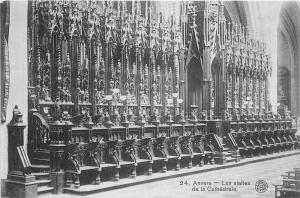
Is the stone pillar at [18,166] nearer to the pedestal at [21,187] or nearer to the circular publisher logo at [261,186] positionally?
the pedestal at [21,187]

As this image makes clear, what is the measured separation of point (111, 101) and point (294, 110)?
19.8 metres

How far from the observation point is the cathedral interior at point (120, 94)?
8203mm

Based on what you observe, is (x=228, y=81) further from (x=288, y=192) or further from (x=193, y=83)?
(x=288, y=192)

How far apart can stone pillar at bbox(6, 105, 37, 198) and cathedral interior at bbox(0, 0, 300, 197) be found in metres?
0.02

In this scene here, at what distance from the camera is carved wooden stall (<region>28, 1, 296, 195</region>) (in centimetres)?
888

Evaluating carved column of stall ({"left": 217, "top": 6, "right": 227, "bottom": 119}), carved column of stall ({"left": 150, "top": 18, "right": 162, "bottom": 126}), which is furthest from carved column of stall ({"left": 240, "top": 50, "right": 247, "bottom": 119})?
carved column of stall ({"left": 150, "top": 18, "right": 162, "bottom": 126})

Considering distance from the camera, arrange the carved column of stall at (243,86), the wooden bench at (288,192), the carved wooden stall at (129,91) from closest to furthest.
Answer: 1. the wooden bench at (288,192)
2. the carved wooden stall at (129,91)
3. the carved column of stall at (243,86)

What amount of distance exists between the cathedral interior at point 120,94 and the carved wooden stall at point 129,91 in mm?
31

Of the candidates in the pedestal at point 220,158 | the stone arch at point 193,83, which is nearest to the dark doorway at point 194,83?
the stone arch at point 193,83

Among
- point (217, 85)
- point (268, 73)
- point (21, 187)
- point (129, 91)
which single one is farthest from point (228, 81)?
point (21, 187)

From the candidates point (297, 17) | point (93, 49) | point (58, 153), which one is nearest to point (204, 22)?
point (93, 49)

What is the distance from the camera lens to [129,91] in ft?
41.5

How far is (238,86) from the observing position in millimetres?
17594

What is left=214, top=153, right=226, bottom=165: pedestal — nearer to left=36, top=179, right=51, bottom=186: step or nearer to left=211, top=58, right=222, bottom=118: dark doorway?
left=211, top=58, right=222, bottom=118: dark doorway
